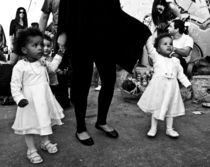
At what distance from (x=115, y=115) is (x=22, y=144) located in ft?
4.40

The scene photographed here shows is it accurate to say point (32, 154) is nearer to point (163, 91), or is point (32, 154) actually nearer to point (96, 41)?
point (96, 41)

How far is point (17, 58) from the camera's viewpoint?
7.75 feet

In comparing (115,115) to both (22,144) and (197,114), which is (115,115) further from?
(22,144)

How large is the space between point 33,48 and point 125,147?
4.02ft

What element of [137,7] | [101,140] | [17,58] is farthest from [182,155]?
[137,7]

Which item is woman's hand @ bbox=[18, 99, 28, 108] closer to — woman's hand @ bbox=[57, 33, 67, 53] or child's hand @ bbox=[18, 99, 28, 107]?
child's hand @ bbox=[18, 99, 28, 107]

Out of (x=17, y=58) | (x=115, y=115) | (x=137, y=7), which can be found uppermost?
(x=137, y=7)

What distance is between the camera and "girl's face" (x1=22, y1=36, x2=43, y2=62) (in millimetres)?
2109

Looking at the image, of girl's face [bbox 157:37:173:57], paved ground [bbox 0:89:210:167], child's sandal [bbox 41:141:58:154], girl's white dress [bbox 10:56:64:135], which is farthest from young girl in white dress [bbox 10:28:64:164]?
girl's face [bbox 157:37:173:57]

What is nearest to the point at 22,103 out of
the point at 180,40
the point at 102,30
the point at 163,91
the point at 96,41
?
the point at 96,41

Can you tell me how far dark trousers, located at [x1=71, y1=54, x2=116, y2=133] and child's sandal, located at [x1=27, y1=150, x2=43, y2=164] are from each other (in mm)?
506

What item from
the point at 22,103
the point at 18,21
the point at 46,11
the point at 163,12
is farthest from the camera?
the point at 18,21

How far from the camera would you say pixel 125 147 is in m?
2.43

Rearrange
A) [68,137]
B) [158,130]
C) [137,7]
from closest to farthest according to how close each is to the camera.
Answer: [68,137] < [158,130] < [137,7]
